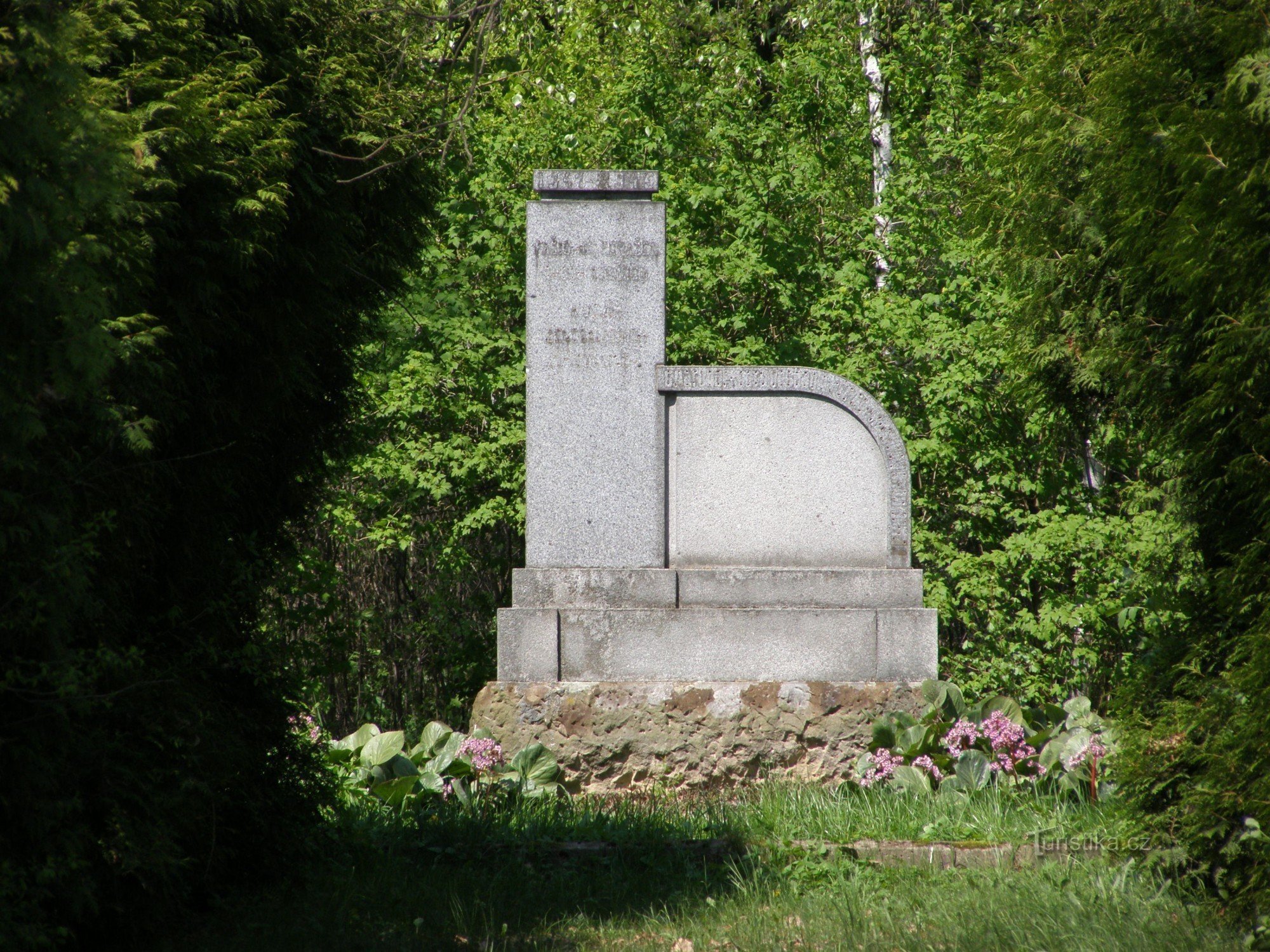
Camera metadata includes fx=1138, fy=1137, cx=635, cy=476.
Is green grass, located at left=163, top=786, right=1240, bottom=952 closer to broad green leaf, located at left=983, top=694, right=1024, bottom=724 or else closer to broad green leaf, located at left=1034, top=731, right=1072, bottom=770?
broad green leaf, located at left=1034, top=731, right=1072, bottom=770

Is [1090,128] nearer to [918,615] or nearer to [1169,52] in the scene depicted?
[1169,52]

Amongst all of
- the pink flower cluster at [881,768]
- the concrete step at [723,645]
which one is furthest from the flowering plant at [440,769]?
the pink flower cluster at [881,768]

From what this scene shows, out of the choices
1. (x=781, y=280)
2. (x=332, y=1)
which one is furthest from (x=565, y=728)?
(x=781, y=280)

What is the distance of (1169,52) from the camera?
3752mm

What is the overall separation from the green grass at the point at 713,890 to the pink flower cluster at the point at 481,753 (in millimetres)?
397

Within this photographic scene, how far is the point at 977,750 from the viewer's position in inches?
214

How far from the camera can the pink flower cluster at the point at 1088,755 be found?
17.1ft

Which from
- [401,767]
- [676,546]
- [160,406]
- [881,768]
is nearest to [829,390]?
[676,546]

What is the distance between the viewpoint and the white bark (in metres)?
9.64

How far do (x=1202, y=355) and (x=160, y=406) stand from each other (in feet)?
10.8

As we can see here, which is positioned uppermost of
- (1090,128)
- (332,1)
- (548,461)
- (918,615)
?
(332,1)

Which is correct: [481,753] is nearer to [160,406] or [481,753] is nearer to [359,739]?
[359,739]

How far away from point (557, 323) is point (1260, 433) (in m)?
3.55

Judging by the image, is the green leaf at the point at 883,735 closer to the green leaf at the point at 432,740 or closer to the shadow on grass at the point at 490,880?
the shadow on grass at the point at 490,880
